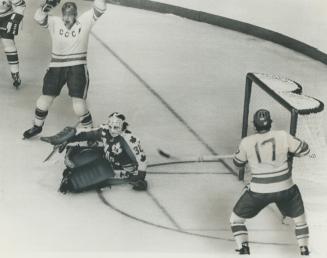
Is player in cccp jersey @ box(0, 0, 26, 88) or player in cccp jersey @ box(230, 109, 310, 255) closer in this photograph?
player in cccp jersey @ box(230, 109, 310, 255)

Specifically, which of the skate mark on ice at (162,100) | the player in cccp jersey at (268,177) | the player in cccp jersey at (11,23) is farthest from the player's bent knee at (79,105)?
the player in cccp jersey at (268,177)

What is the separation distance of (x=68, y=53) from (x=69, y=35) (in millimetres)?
142

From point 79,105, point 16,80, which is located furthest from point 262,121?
point 16,80

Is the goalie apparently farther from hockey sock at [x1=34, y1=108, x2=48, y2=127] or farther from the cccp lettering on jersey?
the cccp lettering on jersey

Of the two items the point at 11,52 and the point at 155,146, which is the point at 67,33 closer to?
the point at 155,146

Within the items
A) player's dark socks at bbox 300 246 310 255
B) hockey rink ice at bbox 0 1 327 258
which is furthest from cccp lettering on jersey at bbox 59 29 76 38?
player's dark socks at bbox 300 246 310 255

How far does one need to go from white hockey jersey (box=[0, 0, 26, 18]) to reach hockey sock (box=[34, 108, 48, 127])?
46.7 inches

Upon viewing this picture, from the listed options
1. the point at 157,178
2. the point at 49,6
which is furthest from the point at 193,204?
the point at 49,6

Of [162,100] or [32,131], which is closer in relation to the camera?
[32,131]

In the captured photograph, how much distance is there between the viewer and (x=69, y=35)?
534 centimetres

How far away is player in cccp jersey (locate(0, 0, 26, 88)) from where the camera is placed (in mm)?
6266

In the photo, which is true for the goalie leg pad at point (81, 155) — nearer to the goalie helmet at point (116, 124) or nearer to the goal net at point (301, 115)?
the goalie helmet at point (116, 124)

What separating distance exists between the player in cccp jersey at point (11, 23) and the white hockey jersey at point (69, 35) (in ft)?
3.33

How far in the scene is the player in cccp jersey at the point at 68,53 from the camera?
529 centimetres
